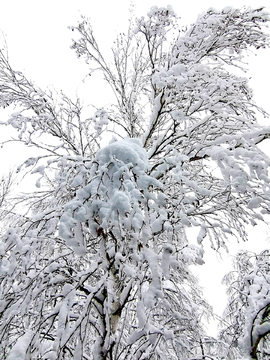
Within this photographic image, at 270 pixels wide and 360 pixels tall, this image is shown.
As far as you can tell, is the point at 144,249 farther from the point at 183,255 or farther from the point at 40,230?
the point at 183,255

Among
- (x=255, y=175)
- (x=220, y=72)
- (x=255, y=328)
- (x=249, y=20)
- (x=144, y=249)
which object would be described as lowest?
(x=255, y=328)

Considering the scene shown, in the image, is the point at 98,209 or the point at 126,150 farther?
the point at 126,150

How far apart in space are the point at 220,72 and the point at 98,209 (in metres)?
2.76

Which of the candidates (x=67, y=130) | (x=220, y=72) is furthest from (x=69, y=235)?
(x=220, y=72)

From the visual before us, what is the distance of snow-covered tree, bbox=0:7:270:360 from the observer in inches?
67.4

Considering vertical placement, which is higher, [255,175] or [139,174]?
[139,174]

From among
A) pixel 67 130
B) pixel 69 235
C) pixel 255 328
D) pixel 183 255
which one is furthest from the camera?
pixel 67 130

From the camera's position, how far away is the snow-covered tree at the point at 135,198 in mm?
1712

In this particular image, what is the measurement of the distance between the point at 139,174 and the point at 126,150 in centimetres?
23

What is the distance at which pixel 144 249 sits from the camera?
175 centimetres

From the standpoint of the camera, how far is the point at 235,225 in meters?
2.80

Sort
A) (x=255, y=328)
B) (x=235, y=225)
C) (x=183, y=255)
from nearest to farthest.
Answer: (x=255, y=328) → (x=235, y=225) → (x=183, y=255)

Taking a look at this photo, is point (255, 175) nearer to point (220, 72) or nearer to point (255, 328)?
point (255, 328)

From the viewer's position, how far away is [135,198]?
5.46 feet
